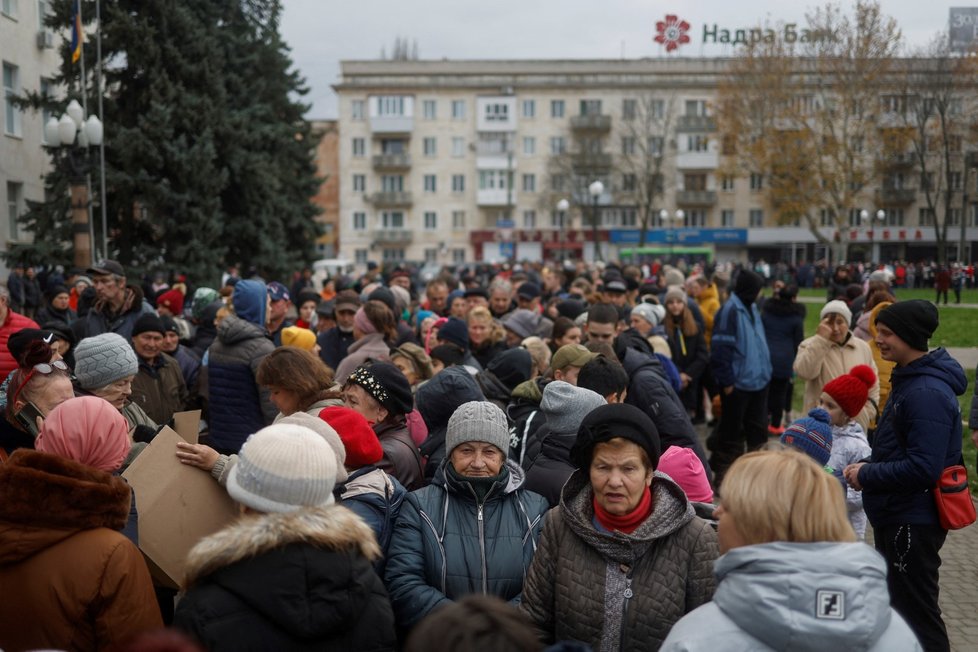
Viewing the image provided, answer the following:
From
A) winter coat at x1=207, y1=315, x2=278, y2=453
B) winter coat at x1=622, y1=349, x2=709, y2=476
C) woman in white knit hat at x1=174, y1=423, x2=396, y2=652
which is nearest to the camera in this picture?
woman in white knit hat at x1=174, y1=423, x2=396, y2=652

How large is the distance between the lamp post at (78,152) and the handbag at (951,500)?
523 inches

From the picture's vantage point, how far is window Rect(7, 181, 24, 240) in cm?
2628

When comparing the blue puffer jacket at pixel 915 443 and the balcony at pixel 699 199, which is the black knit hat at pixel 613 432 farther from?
the balcony at pixel 699 199

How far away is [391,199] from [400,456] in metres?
68.7

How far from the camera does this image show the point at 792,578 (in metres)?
2.33

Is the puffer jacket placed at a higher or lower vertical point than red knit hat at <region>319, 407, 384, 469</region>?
lower

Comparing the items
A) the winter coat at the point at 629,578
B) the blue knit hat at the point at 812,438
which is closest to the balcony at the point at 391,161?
the blue knit hat at the point at 812,438

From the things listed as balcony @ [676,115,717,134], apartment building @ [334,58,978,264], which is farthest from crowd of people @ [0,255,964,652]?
balcony @ [676,115,717,134]

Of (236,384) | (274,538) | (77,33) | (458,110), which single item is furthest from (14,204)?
(458,110)

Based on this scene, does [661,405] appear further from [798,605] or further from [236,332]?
[798,605]

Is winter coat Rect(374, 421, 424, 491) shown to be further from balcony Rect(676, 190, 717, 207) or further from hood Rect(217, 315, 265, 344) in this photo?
balcony Rect(676, 190, 717, 207)

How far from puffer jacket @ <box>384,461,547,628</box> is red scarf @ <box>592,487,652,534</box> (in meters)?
0.44

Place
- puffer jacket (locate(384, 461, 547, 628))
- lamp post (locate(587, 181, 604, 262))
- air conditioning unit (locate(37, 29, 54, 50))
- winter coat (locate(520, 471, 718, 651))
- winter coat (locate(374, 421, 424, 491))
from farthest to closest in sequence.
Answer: lamp post (locate(587, 181, 604, 262)) < air conditioning unit (locate(37, 29, 54, 50)) < winter coat (locate(374, 421, 424, 491)) < puffer jacket (locate(384, 461, 547, 628)) < winter coat (locate(520, 471, 718, 651))

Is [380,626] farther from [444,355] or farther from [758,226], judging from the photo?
[758,226]
